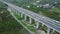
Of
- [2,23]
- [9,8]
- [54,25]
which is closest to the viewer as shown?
[54,25]

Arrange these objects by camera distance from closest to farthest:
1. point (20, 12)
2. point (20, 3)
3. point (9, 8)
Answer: point (20, 12) < point (9, 8) < point (20, 3)

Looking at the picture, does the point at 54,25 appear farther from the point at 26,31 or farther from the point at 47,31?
the point at 26,31

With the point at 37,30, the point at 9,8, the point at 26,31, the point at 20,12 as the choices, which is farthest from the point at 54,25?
the point at 9,8

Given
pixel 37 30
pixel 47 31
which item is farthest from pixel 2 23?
pixel 47 31

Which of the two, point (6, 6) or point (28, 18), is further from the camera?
point (6, 6)

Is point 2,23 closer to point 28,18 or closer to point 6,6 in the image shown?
point 28,18

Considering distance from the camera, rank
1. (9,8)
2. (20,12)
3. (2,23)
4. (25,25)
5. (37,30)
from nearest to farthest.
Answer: (37,30) → (25,25) → (2,23) → (20,12) → (9,8)

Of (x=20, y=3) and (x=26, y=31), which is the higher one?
(x=20, y=3)

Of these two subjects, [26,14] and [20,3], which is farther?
[20,3]

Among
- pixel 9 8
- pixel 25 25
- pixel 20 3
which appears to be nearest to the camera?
pixel 25 25
